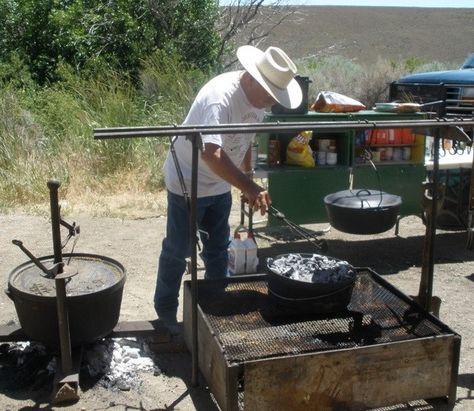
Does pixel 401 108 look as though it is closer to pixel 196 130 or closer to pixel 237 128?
pixel 237 128

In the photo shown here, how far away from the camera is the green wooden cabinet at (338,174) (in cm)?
613

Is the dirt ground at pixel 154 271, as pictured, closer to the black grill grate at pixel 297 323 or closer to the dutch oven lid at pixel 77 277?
the black grill grate at pixel 297 323

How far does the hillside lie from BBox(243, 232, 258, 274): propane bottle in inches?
1292

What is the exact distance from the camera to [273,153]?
6250 mm

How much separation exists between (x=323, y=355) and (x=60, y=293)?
1354mm

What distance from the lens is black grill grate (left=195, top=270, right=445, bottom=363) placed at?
330 centimetres

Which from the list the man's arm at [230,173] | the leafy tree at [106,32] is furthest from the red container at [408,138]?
the leafy tree at [106,32]

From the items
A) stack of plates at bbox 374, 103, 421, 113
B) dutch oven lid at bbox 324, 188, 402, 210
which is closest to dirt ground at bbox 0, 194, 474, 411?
dutch oven lid at bbox 324, 188, 402, 210

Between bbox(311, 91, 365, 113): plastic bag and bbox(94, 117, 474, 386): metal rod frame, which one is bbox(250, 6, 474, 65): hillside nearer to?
bbox(311, 91, 365, 113): plastic bag

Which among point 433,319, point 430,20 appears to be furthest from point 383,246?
point 430,20

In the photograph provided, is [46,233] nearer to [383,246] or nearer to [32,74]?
[383,246]

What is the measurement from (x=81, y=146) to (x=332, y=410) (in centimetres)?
643

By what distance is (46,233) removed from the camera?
6.68 m

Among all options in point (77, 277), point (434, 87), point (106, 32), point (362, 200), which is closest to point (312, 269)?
point (362, 200)
